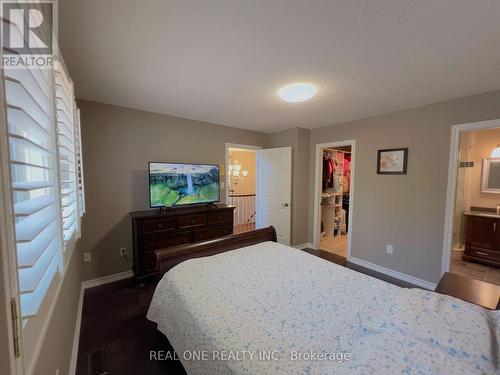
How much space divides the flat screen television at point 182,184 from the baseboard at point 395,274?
2.55 meters

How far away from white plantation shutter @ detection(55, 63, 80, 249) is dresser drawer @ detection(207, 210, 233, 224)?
173 cm

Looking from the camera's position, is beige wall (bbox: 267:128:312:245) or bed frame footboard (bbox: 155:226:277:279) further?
beige wall (bbox: 267:128:312:245)

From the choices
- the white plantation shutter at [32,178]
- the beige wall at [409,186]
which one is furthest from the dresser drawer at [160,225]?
the beige wall at [409,186]

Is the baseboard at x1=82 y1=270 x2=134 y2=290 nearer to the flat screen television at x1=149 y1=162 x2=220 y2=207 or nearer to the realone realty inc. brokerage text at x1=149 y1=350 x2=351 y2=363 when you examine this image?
the flat screen television at x1=149 y1=162 x2=220 y2=207

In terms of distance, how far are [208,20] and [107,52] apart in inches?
35.3

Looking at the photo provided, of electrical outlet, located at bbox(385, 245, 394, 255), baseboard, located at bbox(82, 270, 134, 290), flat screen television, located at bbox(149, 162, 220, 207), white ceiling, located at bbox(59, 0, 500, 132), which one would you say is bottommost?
baseboard, located at bbox(82, 270, 134, 290)

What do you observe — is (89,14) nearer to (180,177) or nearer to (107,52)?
(107,52)

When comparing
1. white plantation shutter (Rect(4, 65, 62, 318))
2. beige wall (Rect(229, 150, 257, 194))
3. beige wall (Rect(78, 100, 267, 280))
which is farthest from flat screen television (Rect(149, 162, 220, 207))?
beige wall (Rect(229, 150, 257, 194))

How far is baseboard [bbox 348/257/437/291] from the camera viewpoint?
2768mm

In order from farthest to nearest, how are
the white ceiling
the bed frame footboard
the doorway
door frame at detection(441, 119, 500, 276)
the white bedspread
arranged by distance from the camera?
1. the doorway
2. door frame at detection(441, 119, 500, 276)
3. the bed frame footboard
4. the white ceiling
5. the white bedspread

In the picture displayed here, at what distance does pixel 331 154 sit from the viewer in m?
4.84

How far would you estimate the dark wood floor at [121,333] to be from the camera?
5.31ft

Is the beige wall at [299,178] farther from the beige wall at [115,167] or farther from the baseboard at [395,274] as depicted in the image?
the beige wall at [115,167]

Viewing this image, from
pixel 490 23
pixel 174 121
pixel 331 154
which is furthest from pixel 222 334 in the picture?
pixel 331 154
